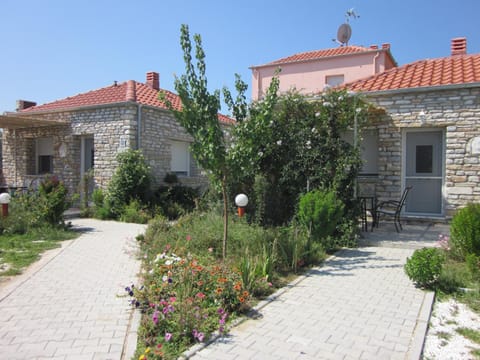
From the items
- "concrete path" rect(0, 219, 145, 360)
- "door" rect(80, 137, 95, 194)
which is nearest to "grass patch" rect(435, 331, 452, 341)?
"concrete path" rect(0, 219, 145, 360)

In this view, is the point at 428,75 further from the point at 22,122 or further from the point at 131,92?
the point at 22,122

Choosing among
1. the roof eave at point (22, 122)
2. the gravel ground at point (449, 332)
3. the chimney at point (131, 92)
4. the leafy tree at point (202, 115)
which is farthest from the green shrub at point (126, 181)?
the gravel ground at point (449, 332)

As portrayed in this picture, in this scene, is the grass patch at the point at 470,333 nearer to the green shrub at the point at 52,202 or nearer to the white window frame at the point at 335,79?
the green shrub at the point at 52,202

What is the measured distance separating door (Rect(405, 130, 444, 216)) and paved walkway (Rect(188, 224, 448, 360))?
4401 millimetres

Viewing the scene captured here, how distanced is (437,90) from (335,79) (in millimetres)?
10770

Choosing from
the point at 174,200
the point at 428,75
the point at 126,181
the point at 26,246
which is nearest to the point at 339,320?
the point at 26,246

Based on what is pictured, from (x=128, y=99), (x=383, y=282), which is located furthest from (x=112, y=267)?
(x=128, y=99)

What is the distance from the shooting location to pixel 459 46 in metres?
12.4

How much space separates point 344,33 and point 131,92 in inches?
493

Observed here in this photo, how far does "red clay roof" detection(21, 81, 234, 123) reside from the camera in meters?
13.0

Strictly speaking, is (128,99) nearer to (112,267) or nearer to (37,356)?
(112,267)

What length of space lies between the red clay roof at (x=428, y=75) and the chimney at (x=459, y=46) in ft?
2.39

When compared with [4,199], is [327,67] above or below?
above

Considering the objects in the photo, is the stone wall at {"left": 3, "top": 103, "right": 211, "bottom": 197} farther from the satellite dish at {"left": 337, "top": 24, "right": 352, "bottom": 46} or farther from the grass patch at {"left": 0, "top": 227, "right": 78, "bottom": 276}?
the satellite dish at {"left": 337, "top": 24, "right": 352, "bottom": 46}
